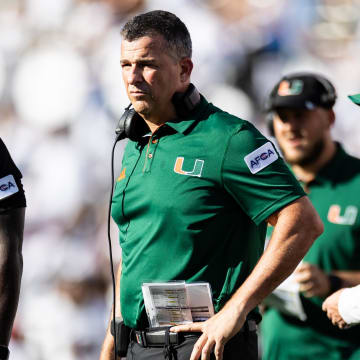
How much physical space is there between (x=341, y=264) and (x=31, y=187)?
123 inches

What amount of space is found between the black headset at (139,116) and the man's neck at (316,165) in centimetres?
155

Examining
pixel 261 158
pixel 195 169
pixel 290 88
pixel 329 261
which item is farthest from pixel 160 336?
pixel 290 88

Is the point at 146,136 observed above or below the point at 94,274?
above

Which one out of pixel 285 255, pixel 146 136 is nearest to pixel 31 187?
pixel 146 136

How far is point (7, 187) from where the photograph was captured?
3.22 meters

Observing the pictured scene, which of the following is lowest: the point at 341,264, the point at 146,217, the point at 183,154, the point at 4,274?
the point at 341,264

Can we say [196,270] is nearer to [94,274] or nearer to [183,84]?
[183,84]

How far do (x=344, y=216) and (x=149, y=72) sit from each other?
167 centimetres

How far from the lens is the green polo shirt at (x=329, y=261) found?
13.5 ft

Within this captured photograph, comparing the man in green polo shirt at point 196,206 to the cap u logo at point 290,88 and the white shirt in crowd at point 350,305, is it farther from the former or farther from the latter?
the cap u logo at point 290,88

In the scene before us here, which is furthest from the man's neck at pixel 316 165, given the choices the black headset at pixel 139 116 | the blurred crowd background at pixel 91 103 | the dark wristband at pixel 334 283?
the black headset at pixel 139 116

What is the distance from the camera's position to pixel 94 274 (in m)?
6.15

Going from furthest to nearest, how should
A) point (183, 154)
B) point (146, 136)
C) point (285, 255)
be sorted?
point (146, 136)
point (183, 154)
point (285, 255)

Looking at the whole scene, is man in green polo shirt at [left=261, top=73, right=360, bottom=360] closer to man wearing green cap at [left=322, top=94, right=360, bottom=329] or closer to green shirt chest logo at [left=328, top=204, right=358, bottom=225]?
green shirt chest logo at [left=328, top=204, right=358, bottom=225]
